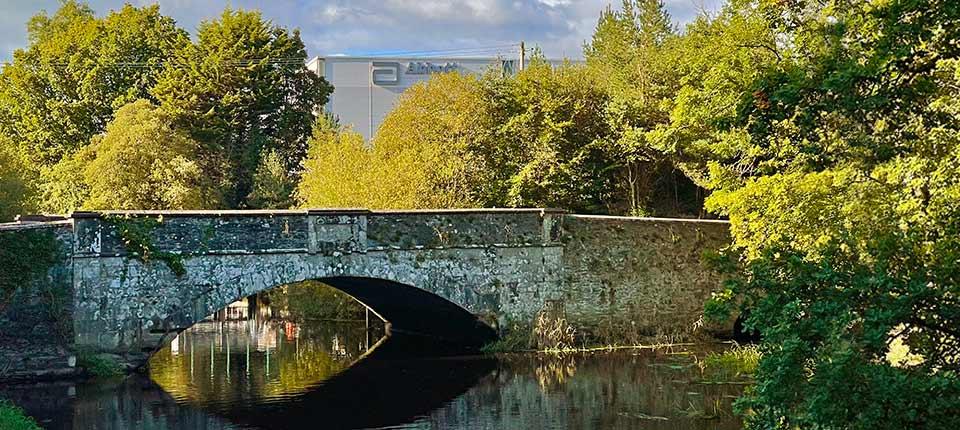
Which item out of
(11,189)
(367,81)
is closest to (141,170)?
(11,189)

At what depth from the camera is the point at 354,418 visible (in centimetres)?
1741

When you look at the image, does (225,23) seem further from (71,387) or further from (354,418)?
(354,418)

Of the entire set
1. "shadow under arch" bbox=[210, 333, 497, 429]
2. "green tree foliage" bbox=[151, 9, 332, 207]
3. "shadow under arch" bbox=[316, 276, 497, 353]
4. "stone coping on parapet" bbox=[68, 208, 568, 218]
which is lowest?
"shadow under arch" bbox=[210, 333, 497, 429]

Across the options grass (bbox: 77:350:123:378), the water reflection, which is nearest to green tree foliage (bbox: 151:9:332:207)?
the water reflection

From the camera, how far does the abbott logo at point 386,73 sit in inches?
2331

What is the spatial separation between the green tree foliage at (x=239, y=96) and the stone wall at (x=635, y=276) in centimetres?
1738

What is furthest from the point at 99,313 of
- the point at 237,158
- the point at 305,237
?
the point at 237,158

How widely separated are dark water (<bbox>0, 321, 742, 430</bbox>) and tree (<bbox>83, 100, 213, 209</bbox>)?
27.7 feet

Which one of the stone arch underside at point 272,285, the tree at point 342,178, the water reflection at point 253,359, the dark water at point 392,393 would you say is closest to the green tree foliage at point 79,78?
the tree at point 342,178

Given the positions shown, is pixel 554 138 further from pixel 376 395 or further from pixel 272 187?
pixel 376 395

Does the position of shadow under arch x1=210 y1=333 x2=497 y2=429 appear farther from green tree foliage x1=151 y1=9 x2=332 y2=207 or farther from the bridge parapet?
green tree foliage x1=151 y1=9 x2=332 y2=207

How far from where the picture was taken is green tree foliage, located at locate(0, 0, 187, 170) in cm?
4109

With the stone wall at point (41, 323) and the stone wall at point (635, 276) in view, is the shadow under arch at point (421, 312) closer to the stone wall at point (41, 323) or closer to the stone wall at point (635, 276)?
the stone wall at point (635, 276)

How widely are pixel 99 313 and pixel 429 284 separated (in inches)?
254
